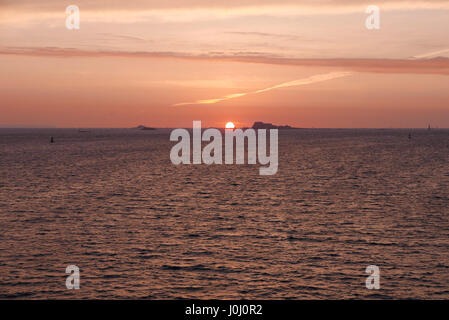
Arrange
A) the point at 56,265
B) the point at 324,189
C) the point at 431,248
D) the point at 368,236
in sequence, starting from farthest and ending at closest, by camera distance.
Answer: the point at 324,189, the point at 368,236, the point at 431,248, the point at 56,265

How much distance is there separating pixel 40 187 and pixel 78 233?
2957cm

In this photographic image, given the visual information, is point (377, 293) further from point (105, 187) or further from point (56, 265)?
point (105, 187)

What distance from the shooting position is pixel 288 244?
101 feet

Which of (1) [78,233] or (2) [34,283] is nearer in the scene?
(2) [34,283]

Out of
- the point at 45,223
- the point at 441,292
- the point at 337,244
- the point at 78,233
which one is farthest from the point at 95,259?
the point at 441,292

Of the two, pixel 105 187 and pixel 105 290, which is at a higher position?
pixel 105 187

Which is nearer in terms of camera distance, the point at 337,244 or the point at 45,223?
the point at 337,244

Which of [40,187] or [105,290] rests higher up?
[40,187]

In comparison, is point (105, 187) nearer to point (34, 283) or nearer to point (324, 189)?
point (324, 189)

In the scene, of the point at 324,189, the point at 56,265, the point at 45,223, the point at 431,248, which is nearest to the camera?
the point at 56,265

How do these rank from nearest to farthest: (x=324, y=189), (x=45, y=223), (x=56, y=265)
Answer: (x=56, y=265)
(x=45, y=223)
(x=324, y=189)

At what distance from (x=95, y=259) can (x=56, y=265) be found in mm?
2205

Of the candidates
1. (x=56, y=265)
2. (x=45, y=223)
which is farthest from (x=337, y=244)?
(x=45, y=223)

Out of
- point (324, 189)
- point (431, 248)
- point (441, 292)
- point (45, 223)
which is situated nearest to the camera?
point (441, 292)
